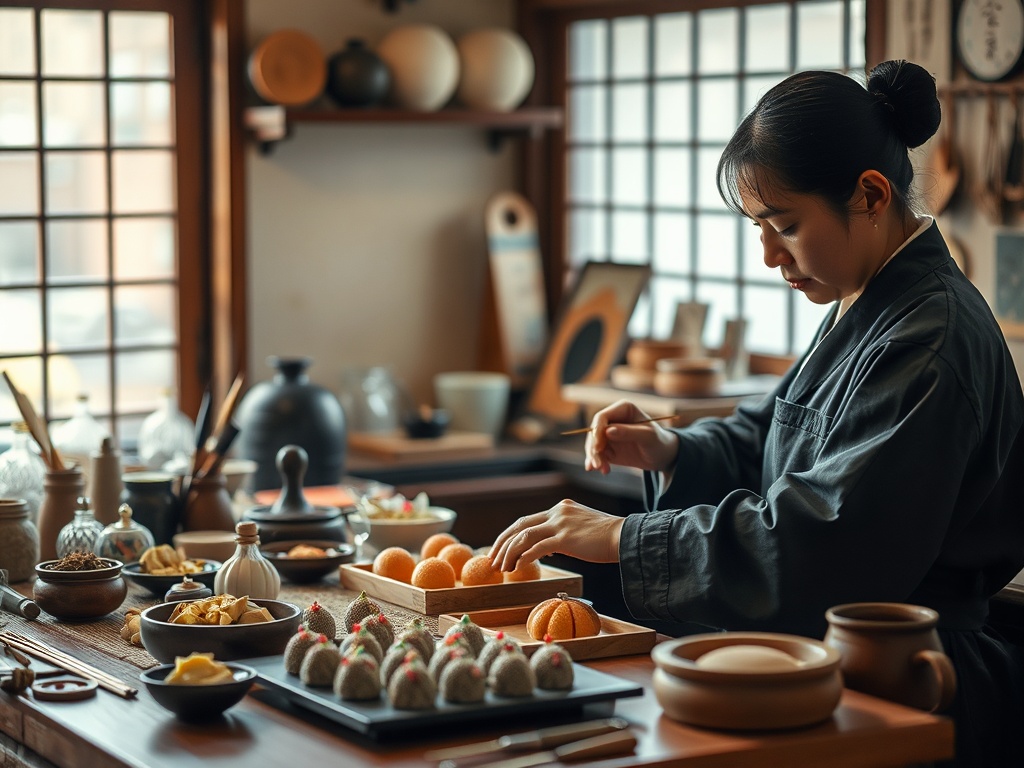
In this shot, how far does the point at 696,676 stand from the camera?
1634 millimetres

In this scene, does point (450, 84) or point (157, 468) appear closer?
point (157, 468)

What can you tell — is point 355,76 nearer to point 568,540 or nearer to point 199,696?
point 568,540

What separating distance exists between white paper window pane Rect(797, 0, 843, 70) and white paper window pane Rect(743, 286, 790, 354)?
0.63 meters

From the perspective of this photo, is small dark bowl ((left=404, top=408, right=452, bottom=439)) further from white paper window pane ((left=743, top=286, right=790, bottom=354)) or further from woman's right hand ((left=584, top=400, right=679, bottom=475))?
woman's right hand ((left=584, top=400, right=679, bottom=475))

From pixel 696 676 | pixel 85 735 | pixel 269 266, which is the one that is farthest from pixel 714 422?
pixel 269 266

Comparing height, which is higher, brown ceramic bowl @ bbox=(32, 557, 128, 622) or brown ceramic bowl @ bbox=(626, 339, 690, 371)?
brown ceramic bowl @ bbox=(626, 339, 690, 371)

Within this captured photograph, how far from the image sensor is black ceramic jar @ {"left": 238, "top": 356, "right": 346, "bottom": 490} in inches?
152

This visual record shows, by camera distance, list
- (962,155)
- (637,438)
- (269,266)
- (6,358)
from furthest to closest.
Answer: (269,266)
(6,358)
(962,155)
(637,438)

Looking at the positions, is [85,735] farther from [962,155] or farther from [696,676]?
[962,155]

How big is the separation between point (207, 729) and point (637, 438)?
3.38 ft

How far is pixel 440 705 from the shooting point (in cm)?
166

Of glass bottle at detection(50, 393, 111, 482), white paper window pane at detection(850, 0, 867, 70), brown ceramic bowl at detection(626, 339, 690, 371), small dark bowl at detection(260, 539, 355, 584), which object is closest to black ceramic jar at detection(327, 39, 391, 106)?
brown ceramic bowl at detection(626, 339, 690, 371)

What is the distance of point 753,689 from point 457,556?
33.5 inches

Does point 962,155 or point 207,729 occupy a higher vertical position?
point 962,155
